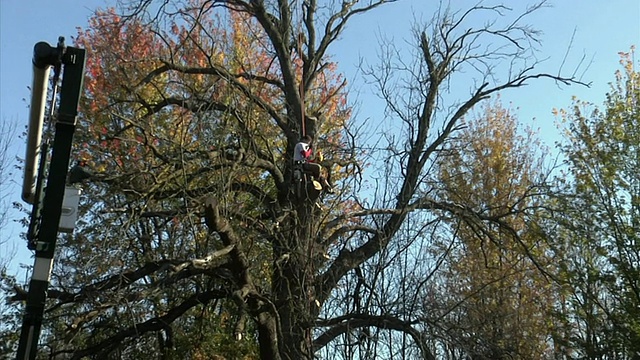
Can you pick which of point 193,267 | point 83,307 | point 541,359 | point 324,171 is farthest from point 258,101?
point 541,359

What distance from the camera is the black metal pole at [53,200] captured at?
5.93m

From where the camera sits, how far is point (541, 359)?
20188 mm

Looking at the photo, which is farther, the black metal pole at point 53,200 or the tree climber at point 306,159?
the tree climber at point 306,159

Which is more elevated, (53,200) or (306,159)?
(306,159)

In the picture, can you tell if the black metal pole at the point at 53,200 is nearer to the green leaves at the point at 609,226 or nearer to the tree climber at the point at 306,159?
the tree climber at the point at 306,159

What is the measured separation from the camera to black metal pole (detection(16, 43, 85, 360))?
233 inches

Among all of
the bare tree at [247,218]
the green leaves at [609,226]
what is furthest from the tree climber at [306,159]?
the green leaves at [609,226]

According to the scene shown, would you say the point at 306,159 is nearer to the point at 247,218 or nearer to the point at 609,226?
the point at 247,218

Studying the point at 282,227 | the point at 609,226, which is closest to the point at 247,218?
the point at 282,227

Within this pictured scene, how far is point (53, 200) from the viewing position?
6.17 metres

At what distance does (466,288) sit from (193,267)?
8.81 m

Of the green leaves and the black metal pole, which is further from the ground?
the green leaves

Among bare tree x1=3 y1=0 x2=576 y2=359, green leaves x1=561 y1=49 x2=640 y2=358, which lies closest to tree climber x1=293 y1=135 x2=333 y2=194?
bare tree x1=3 y1=0 x2=576 y2=359

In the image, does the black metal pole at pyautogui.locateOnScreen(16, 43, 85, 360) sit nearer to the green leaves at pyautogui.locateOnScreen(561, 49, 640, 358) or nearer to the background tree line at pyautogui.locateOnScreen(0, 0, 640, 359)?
the background tree line at pyautogui.locateOnScreen(0, 0, 640, 359)
